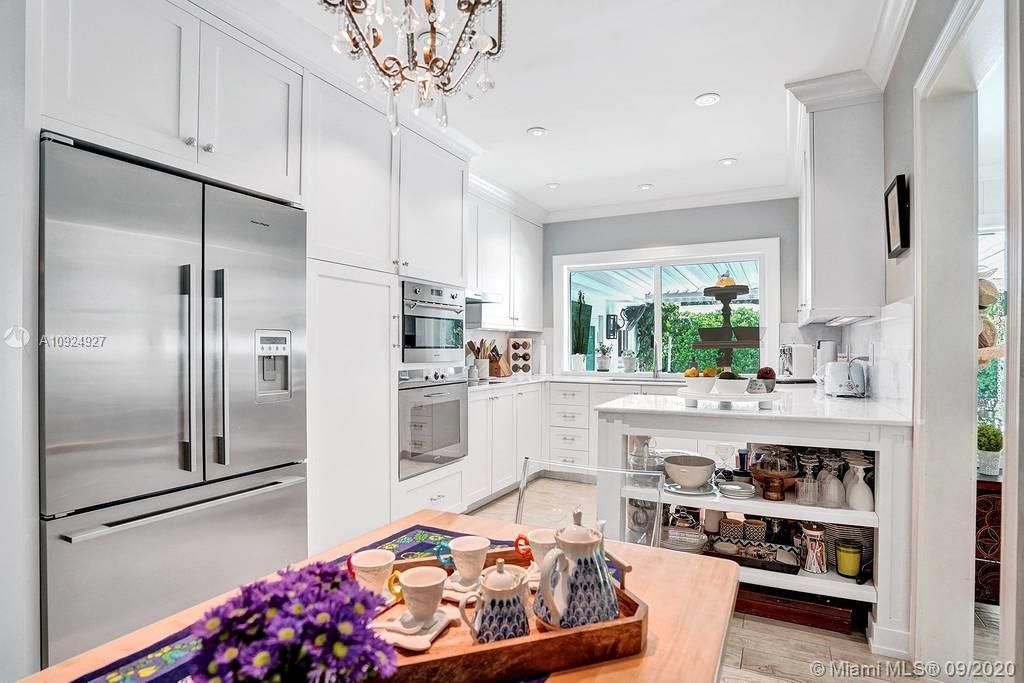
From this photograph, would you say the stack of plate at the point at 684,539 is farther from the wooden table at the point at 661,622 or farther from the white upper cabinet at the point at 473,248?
the white upper cabinet at the point at 473,248

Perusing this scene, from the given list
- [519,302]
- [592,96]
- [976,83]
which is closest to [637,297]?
[519,302]

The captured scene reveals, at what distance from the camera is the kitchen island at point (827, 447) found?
6.70 feet

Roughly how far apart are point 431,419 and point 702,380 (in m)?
1.57

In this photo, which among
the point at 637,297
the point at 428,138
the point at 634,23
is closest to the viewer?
the point at 634,23

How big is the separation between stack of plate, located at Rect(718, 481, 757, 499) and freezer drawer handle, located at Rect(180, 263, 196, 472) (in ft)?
6.76

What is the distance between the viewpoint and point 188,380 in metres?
1.84

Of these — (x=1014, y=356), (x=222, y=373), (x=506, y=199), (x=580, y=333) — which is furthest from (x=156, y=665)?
(x=580, y=333)

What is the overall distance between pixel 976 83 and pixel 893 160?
64 cm

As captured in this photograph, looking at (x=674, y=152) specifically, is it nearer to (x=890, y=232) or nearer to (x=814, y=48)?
(x=814, y=48)

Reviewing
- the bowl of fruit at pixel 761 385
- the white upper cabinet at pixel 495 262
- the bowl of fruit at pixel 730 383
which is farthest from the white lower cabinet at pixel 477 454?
the bowl of fruit at pixel 761 385

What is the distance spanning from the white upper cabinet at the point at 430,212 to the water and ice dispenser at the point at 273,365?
2.92 ft

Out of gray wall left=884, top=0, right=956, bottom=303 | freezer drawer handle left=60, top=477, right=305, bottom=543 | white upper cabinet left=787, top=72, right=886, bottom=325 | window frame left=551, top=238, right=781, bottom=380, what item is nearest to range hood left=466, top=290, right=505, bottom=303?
window frame left=551, top=238, right=781, bottom=380

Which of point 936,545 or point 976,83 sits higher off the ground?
point 976,83

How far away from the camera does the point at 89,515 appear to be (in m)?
1.59
